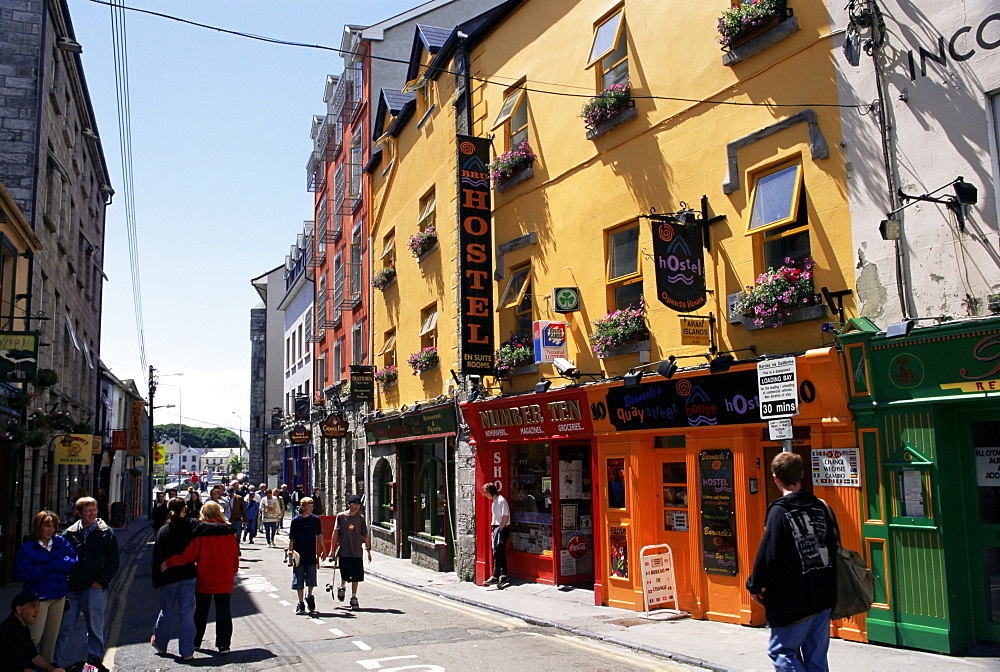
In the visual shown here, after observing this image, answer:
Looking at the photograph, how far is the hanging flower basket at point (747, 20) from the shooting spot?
9539mm

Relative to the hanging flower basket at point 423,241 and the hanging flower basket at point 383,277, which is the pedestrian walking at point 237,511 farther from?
the hanging flower basket at point 423,241

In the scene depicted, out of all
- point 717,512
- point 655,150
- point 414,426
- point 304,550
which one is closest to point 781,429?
point 717,512

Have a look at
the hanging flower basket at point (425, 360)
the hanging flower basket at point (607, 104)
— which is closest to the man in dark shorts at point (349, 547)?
the hanging flower basket at point (425, 360)

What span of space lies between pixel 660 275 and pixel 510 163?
6063mm

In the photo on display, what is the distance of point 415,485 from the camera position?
65.2ft

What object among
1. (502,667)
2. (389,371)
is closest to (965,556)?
(502,667)

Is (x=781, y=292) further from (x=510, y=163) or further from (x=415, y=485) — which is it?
(x=415, y=485)

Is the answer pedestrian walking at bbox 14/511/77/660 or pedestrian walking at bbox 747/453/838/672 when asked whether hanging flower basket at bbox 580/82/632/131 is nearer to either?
pedestrian walking at bbox 747/453/838/672

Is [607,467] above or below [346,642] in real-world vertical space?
above

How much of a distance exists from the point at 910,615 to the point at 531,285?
8.40 metres

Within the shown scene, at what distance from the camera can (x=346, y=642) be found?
31.8 ft

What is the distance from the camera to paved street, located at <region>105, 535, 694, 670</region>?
848 cm

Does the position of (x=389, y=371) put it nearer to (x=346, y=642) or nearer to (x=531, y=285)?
(x=531, y=285)

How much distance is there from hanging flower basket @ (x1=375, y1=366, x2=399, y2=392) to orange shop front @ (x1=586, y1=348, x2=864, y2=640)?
9959mm
